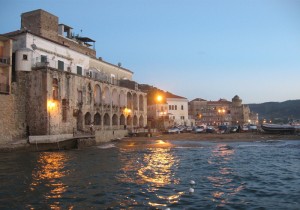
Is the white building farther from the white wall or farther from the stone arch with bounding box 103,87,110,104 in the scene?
the stone arch with bounding box 103,87,110,104

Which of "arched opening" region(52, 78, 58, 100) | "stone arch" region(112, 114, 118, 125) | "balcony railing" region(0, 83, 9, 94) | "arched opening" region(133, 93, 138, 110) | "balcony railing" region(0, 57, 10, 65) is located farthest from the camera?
"arched opening" region(133, 93, 138, 110)

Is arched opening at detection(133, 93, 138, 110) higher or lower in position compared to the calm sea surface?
higher

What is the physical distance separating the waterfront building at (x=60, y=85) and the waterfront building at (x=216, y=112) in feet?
201

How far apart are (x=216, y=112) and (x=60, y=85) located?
94.2 metres

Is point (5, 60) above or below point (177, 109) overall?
above

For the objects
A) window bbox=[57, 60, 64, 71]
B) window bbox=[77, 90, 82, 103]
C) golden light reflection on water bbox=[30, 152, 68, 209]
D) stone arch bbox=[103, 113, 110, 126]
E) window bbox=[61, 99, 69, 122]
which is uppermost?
window bbox=[57, 60, 64, 71]

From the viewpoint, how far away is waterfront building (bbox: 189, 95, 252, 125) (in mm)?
118125

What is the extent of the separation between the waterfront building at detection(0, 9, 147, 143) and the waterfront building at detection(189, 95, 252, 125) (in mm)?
61414

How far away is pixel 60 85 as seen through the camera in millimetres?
36812

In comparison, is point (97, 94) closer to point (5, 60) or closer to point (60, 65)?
point (60, 65)

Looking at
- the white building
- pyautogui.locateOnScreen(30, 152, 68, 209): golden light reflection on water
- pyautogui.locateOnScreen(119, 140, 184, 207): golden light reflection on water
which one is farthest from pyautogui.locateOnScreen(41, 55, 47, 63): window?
the white building

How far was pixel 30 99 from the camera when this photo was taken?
3475 centimetres

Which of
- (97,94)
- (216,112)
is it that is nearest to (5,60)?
(97,94)

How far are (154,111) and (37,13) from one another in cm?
3855
